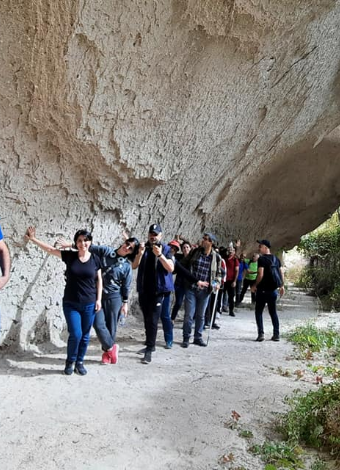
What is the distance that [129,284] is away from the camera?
5.20 meters

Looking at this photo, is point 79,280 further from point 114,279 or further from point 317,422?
point 317,422

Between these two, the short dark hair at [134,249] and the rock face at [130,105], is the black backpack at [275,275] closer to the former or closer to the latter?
the rock face at [130,105]

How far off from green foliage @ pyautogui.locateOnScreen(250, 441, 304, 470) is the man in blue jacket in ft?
7.16

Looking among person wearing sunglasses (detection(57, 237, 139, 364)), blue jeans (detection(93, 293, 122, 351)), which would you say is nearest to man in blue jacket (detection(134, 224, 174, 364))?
person wearing sunglasses (detection(57, 237, 139, 364))

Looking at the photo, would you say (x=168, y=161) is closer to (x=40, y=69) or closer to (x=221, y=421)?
(x=40, y=69)

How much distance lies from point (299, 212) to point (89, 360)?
10476 mm

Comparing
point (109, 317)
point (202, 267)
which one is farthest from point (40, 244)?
point (202, 267)

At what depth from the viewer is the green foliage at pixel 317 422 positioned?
9.96ft

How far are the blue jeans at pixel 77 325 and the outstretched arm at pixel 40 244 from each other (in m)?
0.54

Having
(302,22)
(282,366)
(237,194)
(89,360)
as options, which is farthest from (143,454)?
(237,194)

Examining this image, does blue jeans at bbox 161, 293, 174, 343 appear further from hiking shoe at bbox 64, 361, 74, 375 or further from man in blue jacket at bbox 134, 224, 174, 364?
hiking shoe at bbox 64, 361, 74, 375

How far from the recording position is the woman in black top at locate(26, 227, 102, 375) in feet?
13.9

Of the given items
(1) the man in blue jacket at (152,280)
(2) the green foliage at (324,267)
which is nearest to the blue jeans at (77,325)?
(1) the man in blue jacket at (152,280)

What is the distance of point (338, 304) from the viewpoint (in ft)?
39.4
